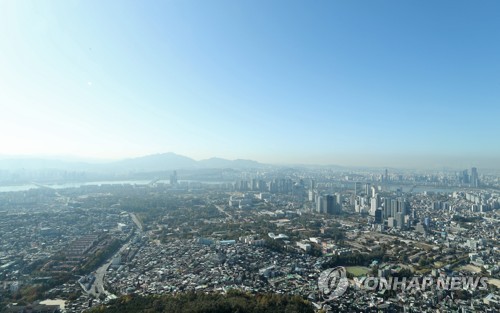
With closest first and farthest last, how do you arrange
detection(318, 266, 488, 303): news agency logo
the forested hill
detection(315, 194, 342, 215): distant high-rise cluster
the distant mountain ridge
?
the forested hill, detection(318, 266, 488, 303): news agency logo, detection(315, 194, 342, 215): distant high-rise cluster, the distant mountain ridge

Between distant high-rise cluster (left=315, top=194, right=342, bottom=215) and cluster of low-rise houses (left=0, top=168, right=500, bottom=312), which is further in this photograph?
distant high-rise cluster (left=315, top=194, right=342, bottom=215)

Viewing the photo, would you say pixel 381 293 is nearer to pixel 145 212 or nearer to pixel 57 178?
pixel 145 212

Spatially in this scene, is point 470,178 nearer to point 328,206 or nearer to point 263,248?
point 328,206

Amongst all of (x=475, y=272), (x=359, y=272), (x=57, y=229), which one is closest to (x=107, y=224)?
(x=57, y=229)

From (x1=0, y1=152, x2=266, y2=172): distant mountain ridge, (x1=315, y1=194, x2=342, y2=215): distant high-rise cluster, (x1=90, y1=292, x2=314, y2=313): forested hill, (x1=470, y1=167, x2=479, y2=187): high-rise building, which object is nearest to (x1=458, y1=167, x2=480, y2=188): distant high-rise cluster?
(x1=470, y1=167, x2=479, y2=187): high-rise building

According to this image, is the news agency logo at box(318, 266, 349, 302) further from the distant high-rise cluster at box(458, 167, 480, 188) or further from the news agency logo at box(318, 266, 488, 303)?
the distant high-rise cluster at box(458, 167, 480, 188)

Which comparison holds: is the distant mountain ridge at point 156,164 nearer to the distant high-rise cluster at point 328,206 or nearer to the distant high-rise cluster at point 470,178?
the distant high-rise cluster at point 470,178

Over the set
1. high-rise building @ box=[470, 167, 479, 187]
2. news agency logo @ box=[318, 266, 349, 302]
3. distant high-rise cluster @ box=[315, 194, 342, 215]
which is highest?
high-rise building @ box=[470, 167, 479, 187]

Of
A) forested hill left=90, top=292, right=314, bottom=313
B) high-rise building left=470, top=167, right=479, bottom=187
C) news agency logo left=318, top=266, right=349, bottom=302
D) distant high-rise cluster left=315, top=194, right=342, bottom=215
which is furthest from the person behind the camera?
high-rise building left=470, top=167, right=479, bottom=187
